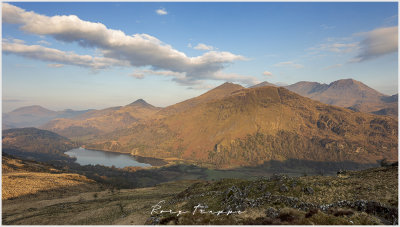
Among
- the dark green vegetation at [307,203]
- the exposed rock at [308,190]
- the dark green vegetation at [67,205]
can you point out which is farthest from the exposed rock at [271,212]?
the dark green vegetation at [67,205]

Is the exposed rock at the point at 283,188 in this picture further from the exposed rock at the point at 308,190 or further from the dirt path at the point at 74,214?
the dirt path at the point at 74,214

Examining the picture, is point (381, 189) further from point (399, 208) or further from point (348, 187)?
point (399, 208)

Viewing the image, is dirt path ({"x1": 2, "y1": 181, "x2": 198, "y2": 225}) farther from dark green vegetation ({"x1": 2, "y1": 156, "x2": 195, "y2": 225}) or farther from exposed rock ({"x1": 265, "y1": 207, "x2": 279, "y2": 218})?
exposed rock ({"x1": 265, "y1": 207, "x2": 279, "y2": 218})

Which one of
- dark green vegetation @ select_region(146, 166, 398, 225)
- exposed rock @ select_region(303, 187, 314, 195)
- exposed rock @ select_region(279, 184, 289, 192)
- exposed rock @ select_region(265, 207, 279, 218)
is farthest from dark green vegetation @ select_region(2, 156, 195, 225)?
exposed rock @ select_region(303, 187, 314, 195)

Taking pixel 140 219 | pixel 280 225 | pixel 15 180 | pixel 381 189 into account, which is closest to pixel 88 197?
pixel 15 180

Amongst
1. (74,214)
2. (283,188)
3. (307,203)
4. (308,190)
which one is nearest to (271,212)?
(307,203)

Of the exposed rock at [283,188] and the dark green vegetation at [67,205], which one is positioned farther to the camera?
the dark green vegetation at [67,205]

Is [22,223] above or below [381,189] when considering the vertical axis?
below

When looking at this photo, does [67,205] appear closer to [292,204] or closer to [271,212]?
[271,212]
